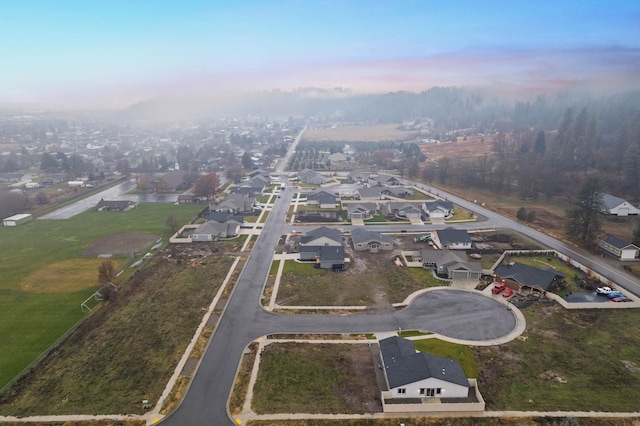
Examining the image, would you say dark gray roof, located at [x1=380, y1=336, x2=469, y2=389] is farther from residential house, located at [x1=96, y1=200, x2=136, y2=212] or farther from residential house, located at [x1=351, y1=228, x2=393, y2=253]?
residential house, located at [x1=96, y1=200, x2=136, y2=212]

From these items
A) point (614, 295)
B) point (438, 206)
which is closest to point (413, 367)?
point (614, 295)

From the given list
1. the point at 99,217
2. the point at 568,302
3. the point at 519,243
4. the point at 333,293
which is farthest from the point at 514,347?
the point at 99,217

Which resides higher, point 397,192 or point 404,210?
point 404,210

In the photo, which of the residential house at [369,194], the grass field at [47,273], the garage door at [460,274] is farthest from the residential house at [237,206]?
the garage door at [460,274]

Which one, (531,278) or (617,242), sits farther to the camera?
(617,242)

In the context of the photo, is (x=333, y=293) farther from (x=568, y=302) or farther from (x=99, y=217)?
(x=99, y=217)

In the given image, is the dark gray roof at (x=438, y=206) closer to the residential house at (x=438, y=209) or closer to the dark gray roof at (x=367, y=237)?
the residential house at (x=438, y=209)

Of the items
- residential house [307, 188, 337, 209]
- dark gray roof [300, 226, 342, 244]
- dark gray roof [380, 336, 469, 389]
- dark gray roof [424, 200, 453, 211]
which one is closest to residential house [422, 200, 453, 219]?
dark gray roof [424, 200, 453, 211]

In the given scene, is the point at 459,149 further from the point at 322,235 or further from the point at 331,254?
the point at 331,254
